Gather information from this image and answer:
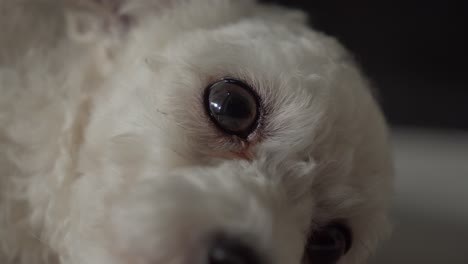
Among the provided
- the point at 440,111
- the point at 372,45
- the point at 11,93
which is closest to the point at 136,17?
the point at 11,93

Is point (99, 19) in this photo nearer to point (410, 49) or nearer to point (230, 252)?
point (230, 252)

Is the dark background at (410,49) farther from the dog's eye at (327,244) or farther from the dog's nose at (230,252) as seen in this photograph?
the dog's nose at (230,252)

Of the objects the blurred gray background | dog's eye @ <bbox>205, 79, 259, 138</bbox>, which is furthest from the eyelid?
the blurred gray background

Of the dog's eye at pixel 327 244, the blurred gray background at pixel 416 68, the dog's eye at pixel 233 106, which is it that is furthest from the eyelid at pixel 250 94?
the blurred gray background at pixel 416 68

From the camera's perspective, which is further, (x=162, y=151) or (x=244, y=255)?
(x=162, y=151)

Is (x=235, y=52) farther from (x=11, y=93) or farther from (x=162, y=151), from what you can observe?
(x=11, y=93)

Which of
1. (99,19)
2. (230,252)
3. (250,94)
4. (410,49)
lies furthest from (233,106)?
(410,49)

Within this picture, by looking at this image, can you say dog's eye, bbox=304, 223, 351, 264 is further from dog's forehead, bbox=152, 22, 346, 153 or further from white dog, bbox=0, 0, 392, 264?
dog's forehead, bbox=152, 22, 346, 153
